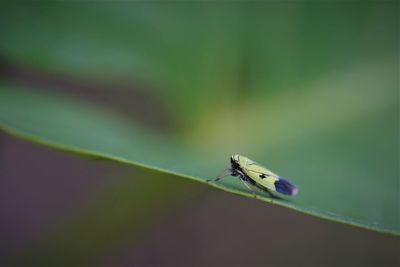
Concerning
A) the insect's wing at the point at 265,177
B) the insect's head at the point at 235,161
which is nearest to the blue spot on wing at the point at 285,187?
the insect's wing at the point at 265,177

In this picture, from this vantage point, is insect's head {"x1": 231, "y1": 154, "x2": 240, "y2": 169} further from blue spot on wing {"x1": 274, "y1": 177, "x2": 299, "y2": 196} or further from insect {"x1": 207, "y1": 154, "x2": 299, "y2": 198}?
blue spot on wing {"x1": 274, "y1": 177, "x2": 299, "y2": 196}

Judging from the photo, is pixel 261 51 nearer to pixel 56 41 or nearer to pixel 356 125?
pixel 356 125

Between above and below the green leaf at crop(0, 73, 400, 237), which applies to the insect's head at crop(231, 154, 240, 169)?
below

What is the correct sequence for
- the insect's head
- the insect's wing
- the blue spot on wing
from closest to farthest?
the blue spot on wing
the insect's wing
the insect's head

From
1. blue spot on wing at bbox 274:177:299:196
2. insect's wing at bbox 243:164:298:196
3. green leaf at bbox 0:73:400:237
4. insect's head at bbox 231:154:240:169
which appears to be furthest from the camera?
insect's head at bbox 231:154:240:169

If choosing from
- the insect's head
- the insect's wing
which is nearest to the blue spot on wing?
the insect's wing

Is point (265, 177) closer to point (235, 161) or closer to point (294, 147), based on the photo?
point (235, 161)

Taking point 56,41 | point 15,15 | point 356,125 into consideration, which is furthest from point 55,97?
point 356,125
